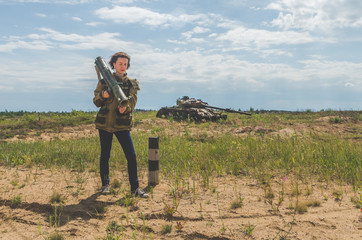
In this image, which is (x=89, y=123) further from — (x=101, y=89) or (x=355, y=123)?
(x=355, y=123)

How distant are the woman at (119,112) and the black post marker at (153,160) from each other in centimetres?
59

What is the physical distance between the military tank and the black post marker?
11.5m

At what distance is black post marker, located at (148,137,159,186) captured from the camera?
5.33 m

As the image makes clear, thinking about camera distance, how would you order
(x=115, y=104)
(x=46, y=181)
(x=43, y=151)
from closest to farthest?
(x=115, y=104) → (x=46, y=181) → (x=43, y=151)

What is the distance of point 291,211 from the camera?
163 inches

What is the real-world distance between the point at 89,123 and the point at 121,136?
525 inches

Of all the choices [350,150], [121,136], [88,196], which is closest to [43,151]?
[88,196]

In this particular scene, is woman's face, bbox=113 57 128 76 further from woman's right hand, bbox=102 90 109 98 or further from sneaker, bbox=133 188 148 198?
sneaker, bbox=133 188 148 198

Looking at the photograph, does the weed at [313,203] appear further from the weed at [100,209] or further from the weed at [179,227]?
the weed at [100,209]

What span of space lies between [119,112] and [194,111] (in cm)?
1293

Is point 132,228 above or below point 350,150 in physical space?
below

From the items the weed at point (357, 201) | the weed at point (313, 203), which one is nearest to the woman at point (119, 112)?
the weed at point (313, 203)

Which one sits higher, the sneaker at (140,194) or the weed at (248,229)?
the sneaker at (140,194)

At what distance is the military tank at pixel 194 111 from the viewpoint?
17156mm
